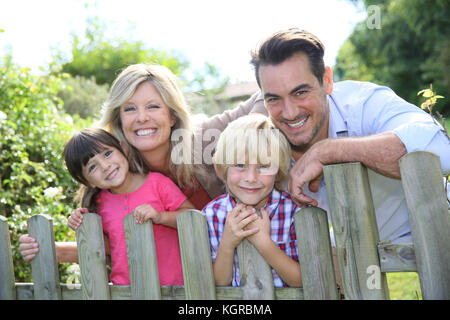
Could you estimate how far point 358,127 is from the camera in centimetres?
294

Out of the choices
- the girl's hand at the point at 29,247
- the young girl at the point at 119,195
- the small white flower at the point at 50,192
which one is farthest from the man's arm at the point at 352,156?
the small white flower at the point at 50,192

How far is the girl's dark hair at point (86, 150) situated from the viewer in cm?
306

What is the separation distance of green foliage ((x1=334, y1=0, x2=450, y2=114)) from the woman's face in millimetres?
18850

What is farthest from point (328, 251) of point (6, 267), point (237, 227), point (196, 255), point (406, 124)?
point (6, 267)

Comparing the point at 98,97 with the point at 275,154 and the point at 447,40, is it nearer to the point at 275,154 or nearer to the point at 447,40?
the point at 275,154

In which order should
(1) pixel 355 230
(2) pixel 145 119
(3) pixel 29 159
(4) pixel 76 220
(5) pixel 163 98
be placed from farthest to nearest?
1. (3) pixel 29 159
2. (5) pixel 163 98
3. (2) pixel 145 119
4. (4) pixel 76 220
5. (1) pixel 355 230

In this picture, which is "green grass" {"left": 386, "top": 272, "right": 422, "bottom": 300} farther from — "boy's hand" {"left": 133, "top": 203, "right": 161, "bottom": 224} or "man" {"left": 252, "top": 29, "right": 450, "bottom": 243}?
"boy's hand" {"left": 133, "top": 203, "right": 161, "bottom": 224}

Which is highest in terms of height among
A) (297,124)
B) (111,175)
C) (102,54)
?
(102,54)

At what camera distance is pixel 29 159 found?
461cm

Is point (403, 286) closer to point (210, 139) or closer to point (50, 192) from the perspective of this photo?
point (210, 139)

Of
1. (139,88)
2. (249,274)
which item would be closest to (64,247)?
(139,88)

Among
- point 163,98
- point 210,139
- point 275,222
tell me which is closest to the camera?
point 275,222

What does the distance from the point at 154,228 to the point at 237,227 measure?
97 cm

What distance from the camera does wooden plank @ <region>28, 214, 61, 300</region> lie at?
279cm
